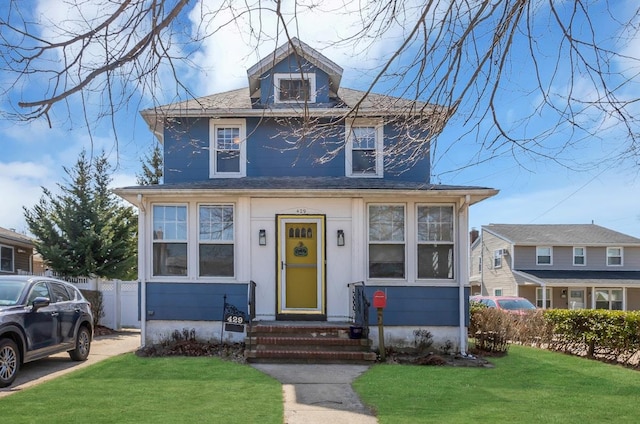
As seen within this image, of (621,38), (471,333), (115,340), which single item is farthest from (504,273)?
(621,38)

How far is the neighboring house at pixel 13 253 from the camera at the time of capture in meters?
21.8

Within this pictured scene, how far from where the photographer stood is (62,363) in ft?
31.4

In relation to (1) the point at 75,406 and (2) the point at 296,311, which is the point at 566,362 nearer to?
(2) the point at 296,311

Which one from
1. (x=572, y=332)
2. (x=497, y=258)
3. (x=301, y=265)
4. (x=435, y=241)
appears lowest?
(x=572, y=332)

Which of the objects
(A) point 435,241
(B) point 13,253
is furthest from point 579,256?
(B) point 13,253

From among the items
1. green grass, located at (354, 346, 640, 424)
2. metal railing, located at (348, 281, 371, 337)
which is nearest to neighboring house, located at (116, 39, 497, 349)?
metal railing, located at (348, 281, 371, 337)

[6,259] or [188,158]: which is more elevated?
[188,158]

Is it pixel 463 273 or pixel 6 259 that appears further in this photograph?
pixel 6 259

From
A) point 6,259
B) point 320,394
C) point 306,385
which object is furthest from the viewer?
point 6,259

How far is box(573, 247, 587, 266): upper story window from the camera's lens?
30031mm

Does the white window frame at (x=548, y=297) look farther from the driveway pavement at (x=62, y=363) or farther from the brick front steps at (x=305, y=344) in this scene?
the driveway pavement at (x=62, y=363)

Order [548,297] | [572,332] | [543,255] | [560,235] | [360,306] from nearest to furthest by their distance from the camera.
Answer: [360,306], [572,332], [548,297], [543,255], [560,235]

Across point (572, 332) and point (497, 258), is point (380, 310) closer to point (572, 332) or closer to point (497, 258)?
point (572, 332)

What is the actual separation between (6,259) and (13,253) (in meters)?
0.57
